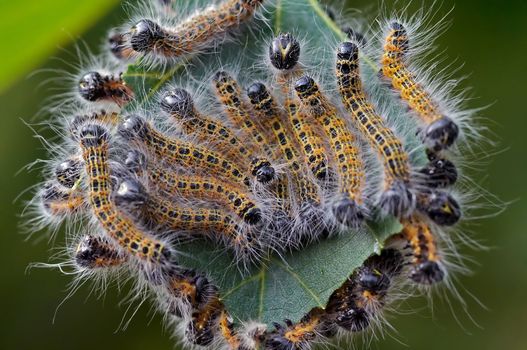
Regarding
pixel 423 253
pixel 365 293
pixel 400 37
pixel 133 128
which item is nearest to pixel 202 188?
pixel 133 128

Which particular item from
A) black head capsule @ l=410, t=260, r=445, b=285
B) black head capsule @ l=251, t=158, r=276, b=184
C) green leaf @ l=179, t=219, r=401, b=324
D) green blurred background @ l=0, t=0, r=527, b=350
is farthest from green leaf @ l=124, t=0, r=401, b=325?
green blurred background @ l=0, t=0, r=527, b=350

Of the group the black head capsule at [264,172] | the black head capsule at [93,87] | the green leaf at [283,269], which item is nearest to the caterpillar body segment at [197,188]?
the black head capsule at [264,172]

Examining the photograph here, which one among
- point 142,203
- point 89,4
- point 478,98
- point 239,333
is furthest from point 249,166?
point 478,98

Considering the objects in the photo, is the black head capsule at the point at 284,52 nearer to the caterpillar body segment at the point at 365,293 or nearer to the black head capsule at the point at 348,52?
the black head capsule at the point at 348,52

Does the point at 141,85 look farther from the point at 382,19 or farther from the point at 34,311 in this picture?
the point at 34,311

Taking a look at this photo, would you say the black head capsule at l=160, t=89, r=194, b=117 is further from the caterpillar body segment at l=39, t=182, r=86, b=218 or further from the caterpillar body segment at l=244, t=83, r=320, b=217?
the caterpillar body segment at l=39, t=182, r=86, b=218
